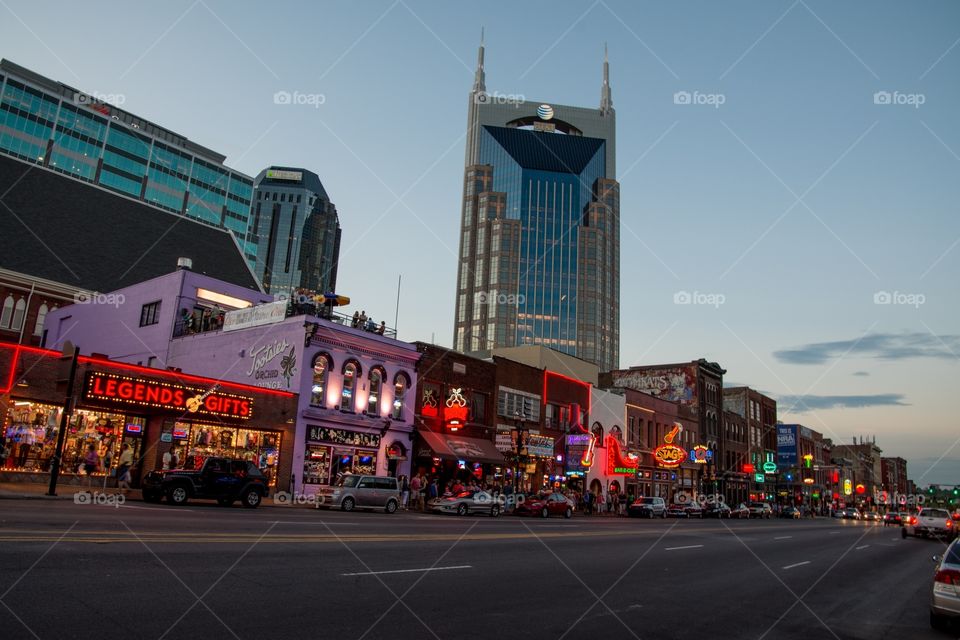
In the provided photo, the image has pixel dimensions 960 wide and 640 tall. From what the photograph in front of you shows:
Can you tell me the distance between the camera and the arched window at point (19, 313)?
1898 inches

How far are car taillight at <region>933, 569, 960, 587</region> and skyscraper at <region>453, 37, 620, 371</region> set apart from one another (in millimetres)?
163473

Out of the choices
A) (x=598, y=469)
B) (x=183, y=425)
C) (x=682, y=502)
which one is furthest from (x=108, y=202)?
(x=682, y=502)

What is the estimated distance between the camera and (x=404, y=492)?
36.8 metres

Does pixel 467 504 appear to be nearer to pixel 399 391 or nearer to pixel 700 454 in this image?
pixel 399 391

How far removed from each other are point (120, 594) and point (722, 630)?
296 inches

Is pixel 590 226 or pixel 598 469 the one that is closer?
pixel 598 469

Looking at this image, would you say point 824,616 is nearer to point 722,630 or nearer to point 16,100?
point 722,630

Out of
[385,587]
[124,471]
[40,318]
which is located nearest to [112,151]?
[40,318]

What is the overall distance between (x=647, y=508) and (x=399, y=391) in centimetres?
2032

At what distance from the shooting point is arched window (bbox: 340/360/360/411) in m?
36.8

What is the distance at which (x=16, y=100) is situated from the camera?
11638 centimetres

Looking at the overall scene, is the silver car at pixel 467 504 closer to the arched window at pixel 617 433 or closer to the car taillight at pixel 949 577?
the arched window at pixel 617 433

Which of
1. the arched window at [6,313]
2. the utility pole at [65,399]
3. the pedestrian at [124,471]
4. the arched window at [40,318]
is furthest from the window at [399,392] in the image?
the arched window at [6,313]

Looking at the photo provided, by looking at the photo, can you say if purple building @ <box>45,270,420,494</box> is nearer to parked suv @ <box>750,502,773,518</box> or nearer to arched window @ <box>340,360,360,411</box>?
arched window @ <box>340,360,360,411</box>
